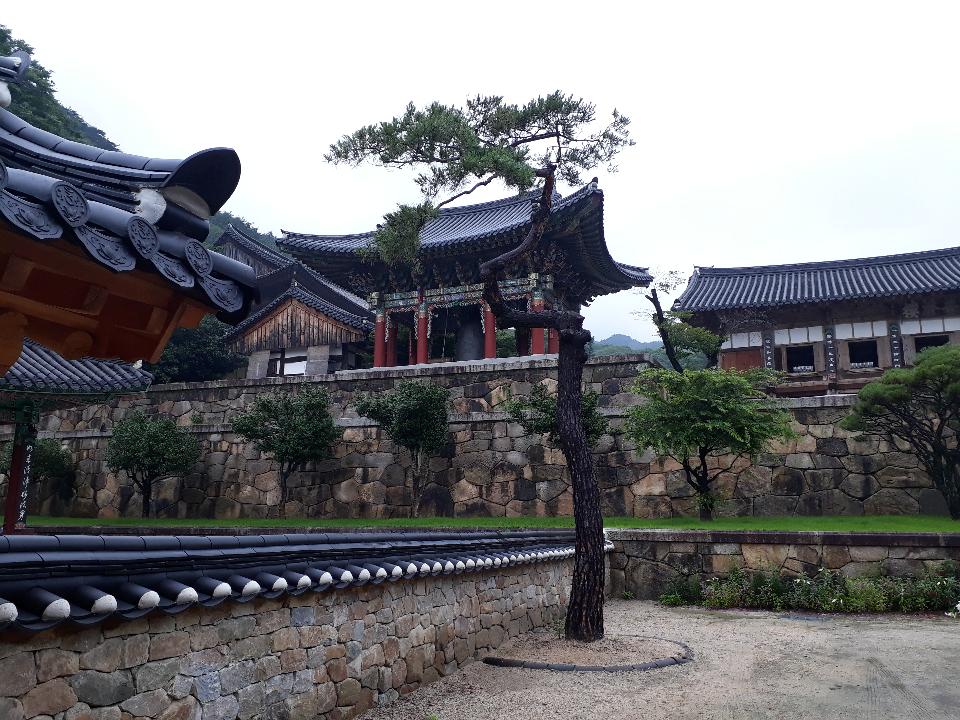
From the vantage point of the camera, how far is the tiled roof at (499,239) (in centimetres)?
1888

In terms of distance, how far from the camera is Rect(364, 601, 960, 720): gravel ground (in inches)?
223

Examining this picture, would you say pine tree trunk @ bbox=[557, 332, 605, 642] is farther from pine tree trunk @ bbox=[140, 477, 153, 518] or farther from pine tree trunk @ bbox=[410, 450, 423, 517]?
pine tree trunk @ bbox=[140, 477, 153, 518]

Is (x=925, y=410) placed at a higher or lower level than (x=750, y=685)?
higher

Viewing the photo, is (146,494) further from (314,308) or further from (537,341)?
(537,341)

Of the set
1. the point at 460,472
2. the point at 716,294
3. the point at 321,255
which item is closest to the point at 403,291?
the point at 321,255

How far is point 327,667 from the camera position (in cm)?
517

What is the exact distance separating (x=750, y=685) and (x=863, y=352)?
1684 centimetres

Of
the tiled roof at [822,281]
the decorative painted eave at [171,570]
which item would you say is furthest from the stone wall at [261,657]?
the tiled roof at [822,281]

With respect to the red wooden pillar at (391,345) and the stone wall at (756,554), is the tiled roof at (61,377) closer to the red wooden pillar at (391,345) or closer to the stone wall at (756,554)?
the red wooden pillar at (391,345)

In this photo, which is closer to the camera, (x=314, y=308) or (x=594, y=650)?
(x=594, y=650)

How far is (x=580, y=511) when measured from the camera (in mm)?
8477

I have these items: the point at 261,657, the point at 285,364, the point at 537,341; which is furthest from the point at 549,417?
the point at 285,364

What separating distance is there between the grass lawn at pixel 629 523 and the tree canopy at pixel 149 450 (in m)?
1.26

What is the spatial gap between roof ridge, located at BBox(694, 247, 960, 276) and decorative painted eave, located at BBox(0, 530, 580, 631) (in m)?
19.5
